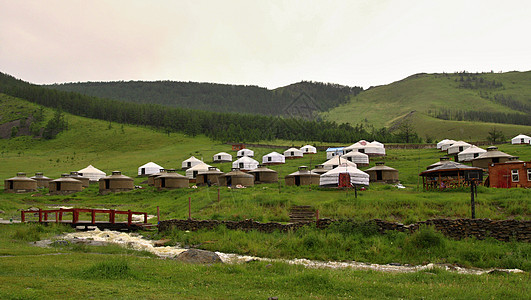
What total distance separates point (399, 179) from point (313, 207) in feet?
68.7

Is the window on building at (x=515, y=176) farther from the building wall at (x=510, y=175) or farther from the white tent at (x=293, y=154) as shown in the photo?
the white tent at (x=293, y=154)

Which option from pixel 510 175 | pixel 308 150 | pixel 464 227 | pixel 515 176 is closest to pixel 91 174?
pixel 308 150

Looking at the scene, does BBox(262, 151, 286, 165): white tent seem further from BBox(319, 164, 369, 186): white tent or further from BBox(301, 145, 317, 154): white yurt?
BBox(319, 164, 369, 186): white tent

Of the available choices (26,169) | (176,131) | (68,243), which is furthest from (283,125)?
(68,243)

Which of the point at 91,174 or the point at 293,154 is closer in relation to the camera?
the point at 91,174

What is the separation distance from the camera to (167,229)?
76.0 ft

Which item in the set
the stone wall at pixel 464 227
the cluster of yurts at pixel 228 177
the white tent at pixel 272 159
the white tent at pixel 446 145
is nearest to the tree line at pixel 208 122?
the white tent at pixel 272 159

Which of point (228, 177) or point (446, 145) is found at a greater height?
point (446, 145)

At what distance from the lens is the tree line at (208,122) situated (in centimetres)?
11412

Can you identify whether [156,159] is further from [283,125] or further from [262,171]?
[283,125]

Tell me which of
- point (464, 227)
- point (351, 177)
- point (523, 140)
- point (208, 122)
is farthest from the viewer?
point (208, 122)

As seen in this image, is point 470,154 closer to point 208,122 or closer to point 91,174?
point 91,174

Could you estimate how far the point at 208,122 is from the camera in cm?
13125

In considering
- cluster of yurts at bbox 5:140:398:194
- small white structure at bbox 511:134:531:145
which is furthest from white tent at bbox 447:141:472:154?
small white structure at bbox 511:134:531:145
